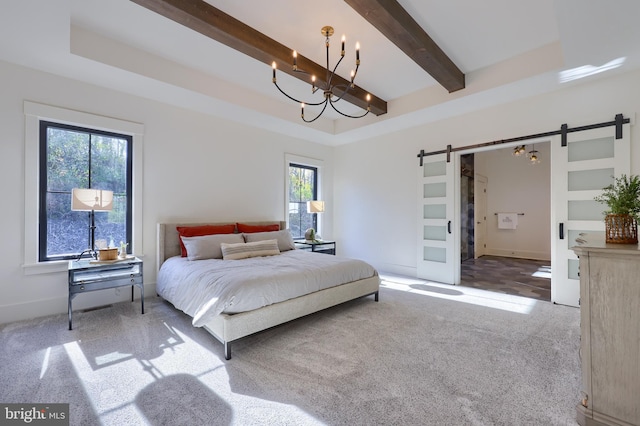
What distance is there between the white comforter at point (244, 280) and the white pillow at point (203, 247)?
4.9 inches

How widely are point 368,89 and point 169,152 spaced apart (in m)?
3.06

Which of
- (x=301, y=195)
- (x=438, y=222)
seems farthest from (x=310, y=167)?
(x=438, y=222)

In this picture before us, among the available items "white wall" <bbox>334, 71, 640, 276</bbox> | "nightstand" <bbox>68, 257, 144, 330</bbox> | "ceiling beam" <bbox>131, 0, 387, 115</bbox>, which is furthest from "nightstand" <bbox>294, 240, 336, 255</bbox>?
"ceiling beam" <bbox>131, 0, 387, 115</bbox>

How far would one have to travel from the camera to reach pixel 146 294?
3.79m

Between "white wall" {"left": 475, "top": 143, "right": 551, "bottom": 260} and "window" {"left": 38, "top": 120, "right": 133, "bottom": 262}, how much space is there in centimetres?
766

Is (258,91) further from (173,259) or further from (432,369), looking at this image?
(432,369)

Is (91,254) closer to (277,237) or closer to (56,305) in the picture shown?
(56,305)

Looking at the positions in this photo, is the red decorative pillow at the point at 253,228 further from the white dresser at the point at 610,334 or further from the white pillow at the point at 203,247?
the white dresser at the point at 610,334

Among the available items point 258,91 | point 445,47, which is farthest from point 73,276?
point 445,47

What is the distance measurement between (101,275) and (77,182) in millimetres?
1254

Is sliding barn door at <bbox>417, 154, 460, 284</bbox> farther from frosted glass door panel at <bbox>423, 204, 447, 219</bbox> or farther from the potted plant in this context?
the potted plant

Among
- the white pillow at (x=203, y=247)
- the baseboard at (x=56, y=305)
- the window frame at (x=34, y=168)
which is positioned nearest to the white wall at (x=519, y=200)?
the white pillow at (x=203, y=247)

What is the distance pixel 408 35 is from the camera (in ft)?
8.77

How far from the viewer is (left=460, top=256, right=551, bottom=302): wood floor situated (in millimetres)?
4195
